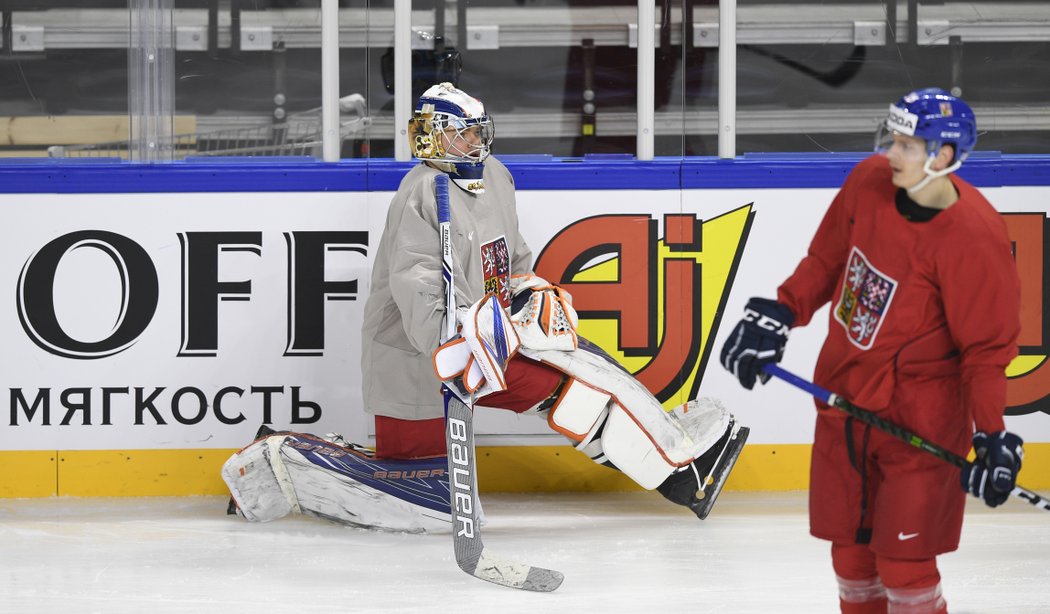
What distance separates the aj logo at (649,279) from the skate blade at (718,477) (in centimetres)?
42

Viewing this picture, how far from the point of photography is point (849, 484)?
2514 mm

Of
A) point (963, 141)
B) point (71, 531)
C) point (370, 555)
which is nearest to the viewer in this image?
point (963, 141)

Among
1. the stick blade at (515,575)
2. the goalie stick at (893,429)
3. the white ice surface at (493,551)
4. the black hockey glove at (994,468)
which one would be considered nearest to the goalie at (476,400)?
the white ice surface at (493,551)

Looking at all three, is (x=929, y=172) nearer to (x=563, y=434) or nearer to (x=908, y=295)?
(x=908, y=295)

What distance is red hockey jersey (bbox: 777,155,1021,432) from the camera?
2352mm

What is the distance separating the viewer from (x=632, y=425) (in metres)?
3.84

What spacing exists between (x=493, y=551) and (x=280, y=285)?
117 cm

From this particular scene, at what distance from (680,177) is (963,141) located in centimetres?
190

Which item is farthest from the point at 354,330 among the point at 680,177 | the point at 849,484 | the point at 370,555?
the point at 849,484

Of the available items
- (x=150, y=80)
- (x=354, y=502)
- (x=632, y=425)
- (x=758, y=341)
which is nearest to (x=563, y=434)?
(x=632, y=425)

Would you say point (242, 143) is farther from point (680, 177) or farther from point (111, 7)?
point (680, 177)

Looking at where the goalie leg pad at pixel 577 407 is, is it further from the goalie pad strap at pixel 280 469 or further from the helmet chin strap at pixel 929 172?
the helmet chin strap at pixel 929 172

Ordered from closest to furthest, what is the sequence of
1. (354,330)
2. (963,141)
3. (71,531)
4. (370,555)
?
(963,141) → (370,555) → (71,531) → (354,330)

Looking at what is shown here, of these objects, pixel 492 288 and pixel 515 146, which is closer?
pixel 492 288
